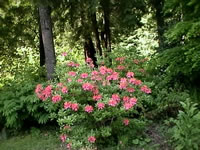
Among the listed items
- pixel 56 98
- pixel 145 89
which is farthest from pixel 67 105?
pixel 145 89

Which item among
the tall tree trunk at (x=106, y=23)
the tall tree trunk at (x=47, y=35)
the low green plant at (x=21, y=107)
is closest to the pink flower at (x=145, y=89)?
the low green plant at (x=21, y=107)

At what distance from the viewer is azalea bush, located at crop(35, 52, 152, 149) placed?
396 centimetres

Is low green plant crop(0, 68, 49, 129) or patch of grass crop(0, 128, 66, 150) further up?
low green plant crop(0, 68, 49, 129)

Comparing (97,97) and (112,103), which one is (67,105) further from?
(112,103)

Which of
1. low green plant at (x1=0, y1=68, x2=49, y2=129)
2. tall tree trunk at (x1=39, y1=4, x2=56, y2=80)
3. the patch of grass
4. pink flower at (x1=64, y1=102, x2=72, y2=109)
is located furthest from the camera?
tall tree trunk at (x1=39, y1=4, x2=56, y2=80)

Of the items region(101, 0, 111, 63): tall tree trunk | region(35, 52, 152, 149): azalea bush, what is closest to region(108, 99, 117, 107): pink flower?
region(35, 52, 152, 149): azalea bush

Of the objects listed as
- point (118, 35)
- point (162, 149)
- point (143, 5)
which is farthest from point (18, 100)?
point (118, 35)

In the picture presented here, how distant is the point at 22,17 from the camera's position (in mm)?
9938

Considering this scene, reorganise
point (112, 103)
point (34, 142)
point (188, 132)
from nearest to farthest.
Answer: point (188, 132) → point (112, 103) → point (34, 142)

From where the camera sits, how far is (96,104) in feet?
13.0

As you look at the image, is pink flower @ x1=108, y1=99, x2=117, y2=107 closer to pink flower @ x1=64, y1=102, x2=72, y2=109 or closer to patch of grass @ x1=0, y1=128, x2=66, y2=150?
pink flower @ x1=64, y1=102, x2=72, y2=109

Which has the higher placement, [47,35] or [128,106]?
[47,35]

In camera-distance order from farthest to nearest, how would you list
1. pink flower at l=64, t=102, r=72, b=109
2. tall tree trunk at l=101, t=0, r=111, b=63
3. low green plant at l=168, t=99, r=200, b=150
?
tall tree trunk at l=101, t=0, r=111, b=63
pink flower at l=64, t=102, r=72, b=109
low green plant at l=168, t=99, r=200, b=150

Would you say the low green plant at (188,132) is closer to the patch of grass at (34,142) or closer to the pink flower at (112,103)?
the pink flower at (112,103)
